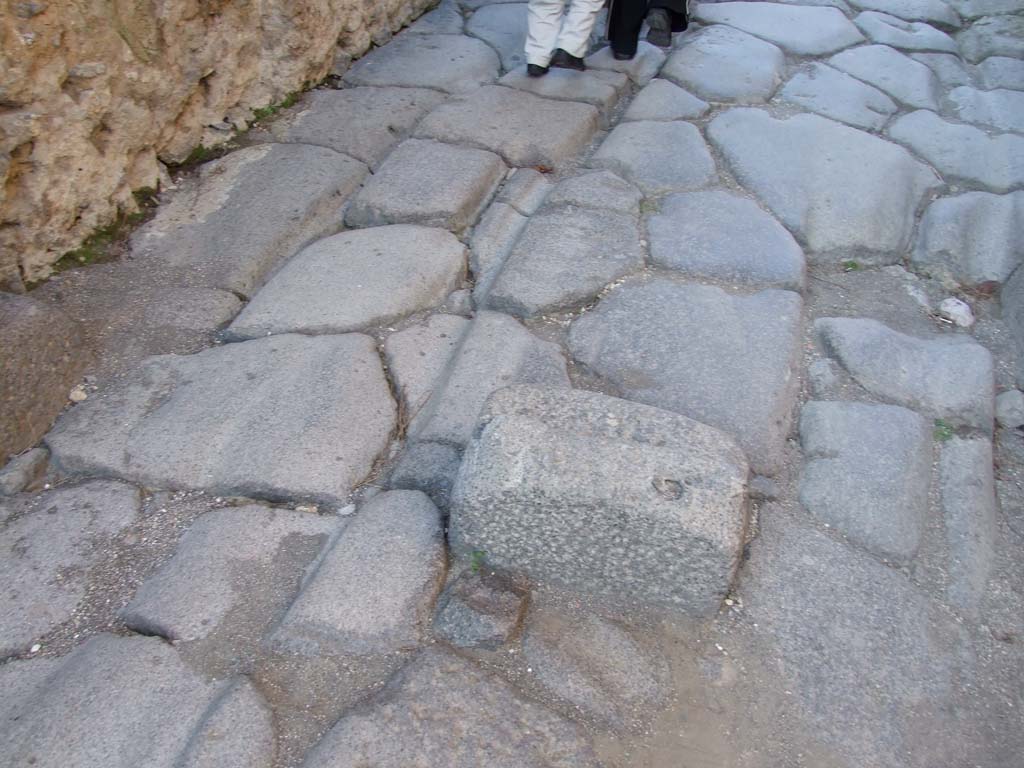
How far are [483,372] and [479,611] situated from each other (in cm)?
63

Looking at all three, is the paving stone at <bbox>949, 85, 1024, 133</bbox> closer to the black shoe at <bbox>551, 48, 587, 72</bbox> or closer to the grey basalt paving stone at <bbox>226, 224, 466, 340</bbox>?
the black shoe at <bbox>551, 48, 587, 72</bbox>

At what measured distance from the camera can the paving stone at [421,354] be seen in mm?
1976

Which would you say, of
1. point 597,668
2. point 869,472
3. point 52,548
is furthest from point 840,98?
point 52,548

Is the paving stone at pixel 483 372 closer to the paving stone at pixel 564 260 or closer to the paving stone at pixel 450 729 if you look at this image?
the paving stone at pixel 564 260

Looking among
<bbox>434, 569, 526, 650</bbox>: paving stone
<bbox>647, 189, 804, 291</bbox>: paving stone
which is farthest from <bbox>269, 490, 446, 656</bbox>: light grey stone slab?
<bbox>647, 189, 804, 291</bbox>: paving stone

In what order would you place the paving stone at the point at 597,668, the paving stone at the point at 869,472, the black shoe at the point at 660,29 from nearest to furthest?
the paving stone at the point at 597,668
the paving stone at the point at 869,472
the black shoe at the point at 660,29

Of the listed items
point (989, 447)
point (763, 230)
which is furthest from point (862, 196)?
point (989, 447)

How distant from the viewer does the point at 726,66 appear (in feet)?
10.9

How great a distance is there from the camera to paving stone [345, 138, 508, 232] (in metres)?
2.50

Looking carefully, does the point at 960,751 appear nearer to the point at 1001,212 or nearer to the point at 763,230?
the point at 763,230

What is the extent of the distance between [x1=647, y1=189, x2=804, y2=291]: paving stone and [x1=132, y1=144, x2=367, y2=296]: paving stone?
3.07 feet

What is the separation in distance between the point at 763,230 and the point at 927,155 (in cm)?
87

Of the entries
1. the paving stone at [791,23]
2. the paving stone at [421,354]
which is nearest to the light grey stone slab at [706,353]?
the paving stone at [421,354]

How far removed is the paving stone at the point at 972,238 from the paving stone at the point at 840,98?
20.7 inches
